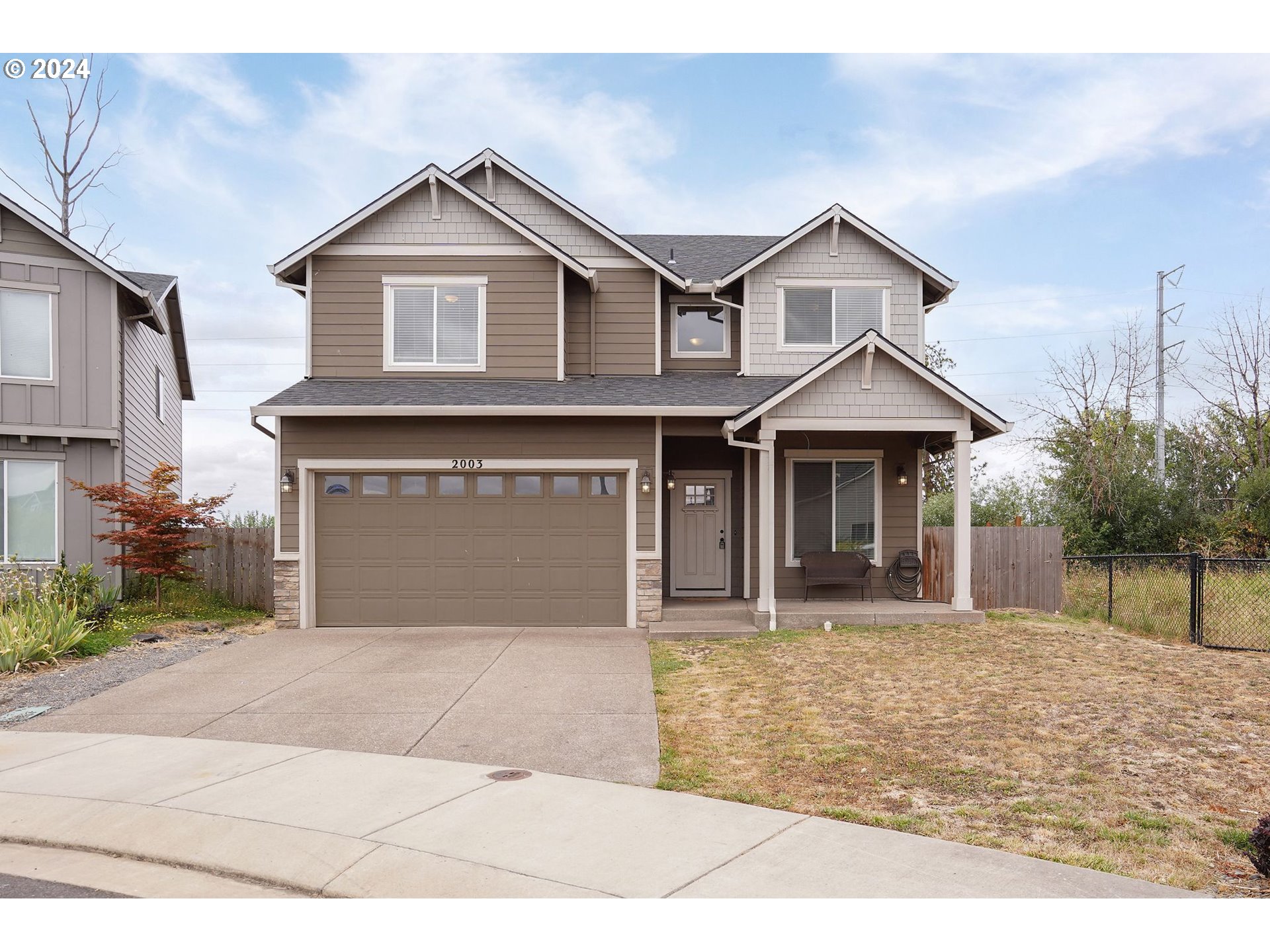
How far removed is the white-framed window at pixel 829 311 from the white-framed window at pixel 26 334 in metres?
12.3

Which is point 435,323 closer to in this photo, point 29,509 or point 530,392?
point 530,392

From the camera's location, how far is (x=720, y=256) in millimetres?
16484

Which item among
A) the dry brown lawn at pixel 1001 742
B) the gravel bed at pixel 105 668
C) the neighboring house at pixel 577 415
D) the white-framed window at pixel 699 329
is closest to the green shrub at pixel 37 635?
the gravel bed at pixel 105 668

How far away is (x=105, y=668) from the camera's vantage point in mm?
9867

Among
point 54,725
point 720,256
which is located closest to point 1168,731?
point 54,725

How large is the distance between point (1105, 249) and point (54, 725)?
27356 millimetres

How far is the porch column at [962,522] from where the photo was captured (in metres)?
12.5

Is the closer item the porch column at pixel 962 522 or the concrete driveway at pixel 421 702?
the concrete driveway at pixel 421 702

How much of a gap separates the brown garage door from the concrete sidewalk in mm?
6704

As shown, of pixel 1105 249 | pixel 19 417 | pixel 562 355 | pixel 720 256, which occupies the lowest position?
pixel 19 417

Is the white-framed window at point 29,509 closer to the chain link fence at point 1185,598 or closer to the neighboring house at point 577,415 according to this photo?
the neighboring house at point 577,415

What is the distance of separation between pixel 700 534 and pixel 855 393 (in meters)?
3.96

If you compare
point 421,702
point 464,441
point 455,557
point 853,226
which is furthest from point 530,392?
point 853,226

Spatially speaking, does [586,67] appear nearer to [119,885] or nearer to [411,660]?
[411,660]
